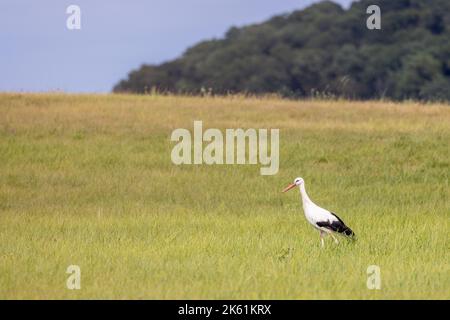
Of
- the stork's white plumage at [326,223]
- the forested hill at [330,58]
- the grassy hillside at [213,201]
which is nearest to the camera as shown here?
the grassy hillside at [213,201]

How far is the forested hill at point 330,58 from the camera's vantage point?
241ft

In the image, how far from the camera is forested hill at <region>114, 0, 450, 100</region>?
73.3 meters

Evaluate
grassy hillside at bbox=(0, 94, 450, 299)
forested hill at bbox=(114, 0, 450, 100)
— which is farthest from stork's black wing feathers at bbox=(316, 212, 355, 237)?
forested hill at bbox=(114, 0, 450, 100)

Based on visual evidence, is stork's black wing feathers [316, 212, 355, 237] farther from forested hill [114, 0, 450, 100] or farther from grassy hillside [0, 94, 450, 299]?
forested hill [114, 0, 450, 100]

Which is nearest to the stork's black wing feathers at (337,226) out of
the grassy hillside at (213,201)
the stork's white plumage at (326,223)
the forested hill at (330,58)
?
the stork's white plumage at (326,223)

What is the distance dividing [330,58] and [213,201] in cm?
6073

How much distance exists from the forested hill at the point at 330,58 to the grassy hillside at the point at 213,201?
113 feet

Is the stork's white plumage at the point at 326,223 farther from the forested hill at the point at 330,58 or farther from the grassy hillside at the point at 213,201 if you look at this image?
the forested hill at the point at 330,58

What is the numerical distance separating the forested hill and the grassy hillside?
34.4m

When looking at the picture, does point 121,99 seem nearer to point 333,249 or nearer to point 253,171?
point 253,171

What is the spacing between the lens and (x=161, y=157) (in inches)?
1130

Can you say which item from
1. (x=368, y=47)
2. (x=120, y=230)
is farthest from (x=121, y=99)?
(x=368, y=47)

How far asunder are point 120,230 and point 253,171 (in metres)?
8.30

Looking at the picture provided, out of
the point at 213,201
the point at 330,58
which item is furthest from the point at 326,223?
the point at 330,58
